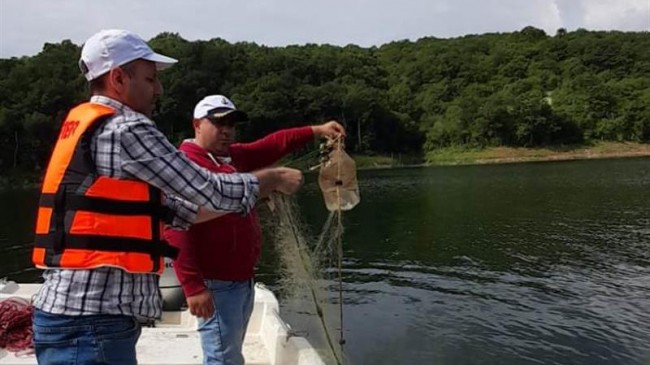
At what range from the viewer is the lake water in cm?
1132

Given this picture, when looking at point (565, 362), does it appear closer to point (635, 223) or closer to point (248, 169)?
point (248, 169)

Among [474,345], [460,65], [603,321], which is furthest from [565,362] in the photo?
[460,65]

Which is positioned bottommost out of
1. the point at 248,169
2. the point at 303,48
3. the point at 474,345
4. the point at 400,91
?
the point at 474,345

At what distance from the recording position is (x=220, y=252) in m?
3.94

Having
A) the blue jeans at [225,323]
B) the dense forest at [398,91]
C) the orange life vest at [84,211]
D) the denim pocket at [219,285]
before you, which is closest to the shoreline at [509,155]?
the dense forest at [398,91]

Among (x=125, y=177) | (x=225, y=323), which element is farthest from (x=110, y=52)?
(x=225, y=323)

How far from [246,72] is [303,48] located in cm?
2859

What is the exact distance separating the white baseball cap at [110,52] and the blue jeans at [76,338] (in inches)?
36.6

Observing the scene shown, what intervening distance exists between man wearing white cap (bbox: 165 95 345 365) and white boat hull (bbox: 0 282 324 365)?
1078mm

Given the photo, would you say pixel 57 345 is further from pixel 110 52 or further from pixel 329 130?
pixel 329 130

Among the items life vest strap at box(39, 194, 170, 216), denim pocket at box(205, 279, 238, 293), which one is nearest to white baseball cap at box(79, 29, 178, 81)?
life vest strap at box(39, 194, 170, 216)

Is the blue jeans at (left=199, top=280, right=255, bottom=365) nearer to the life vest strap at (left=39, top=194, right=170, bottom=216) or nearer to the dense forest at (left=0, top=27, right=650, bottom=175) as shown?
the life vest strap at (left=39, top=194, right=170, bottom=216)

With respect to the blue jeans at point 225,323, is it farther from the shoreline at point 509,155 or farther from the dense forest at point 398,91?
the shoreline at point 509,155

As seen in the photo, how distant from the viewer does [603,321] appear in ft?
41.2
